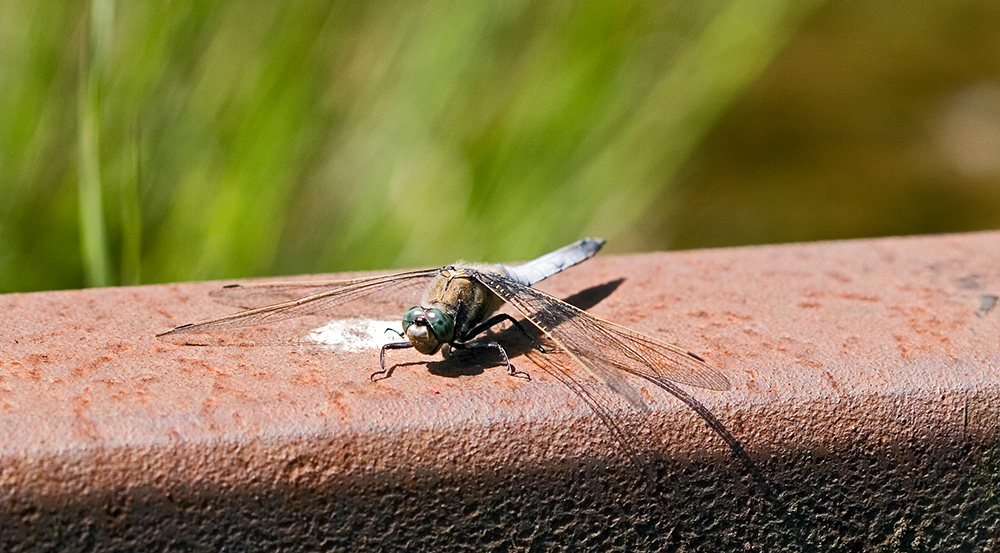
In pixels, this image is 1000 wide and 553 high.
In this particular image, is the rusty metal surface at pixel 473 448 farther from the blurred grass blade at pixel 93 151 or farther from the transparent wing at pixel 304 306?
the blurred grass blade at pixel 93 151

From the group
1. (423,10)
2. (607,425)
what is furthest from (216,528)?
(423,10)

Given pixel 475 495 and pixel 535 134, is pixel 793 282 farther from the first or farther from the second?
pixel 535 134

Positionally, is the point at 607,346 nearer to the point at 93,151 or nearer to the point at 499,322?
the point at 499,322

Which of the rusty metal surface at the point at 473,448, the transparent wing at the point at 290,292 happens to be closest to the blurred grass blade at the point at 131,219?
the transparent wing at the point at 290,292

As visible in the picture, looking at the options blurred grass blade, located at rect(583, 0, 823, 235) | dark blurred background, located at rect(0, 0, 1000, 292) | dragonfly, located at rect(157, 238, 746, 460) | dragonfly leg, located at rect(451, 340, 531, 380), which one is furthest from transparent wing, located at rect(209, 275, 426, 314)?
blurred grass blade, located at rect(583, 0, 823, 235)

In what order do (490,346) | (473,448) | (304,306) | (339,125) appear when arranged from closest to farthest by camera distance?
(473,448), (490,346), (304,306), (339,125)

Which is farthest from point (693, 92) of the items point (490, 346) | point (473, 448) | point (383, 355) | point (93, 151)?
point (473, 448)

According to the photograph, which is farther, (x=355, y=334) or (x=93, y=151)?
(x=93, y=151)

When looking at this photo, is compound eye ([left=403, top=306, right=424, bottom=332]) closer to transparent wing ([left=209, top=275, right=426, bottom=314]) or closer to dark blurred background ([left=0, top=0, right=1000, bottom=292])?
transparent wing ([left=209, top=275, right=426, bottom=314])
